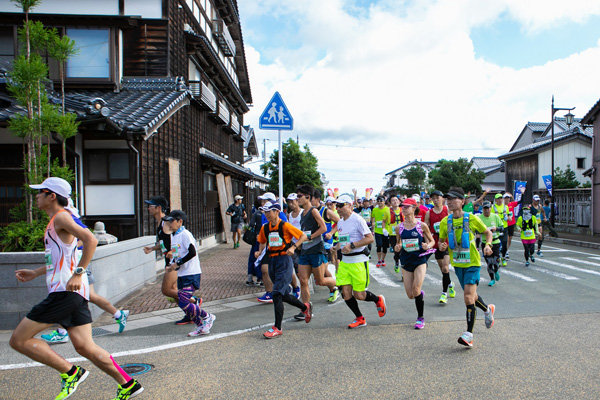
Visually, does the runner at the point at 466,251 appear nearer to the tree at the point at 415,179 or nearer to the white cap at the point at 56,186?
the white cap at the point at 56,186

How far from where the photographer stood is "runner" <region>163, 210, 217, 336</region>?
568 centimetres

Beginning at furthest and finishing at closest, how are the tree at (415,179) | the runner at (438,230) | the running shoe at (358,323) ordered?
the tree at (415,179) → the runner at (438,230) → the running shoe at (358,323)

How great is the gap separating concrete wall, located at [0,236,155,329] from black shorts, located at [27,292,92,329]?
2.80 meters

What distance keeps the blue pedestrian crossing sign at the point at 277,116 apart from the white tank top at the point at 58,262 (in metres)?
6.12

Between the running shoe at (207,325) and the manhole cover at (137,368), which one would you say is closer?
the manhole cover at (137,368)

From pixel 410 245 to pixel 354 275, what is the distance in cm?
95

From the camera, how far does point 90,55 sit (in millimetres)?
12578

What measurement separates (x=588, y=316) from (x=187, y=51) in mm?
14266

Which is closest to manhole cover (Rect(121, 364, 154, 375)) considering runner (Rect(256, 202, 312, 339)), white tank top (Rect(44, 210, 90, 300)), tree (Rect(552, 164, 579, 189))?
white tank top (Rect(44, 210, 90, 300))

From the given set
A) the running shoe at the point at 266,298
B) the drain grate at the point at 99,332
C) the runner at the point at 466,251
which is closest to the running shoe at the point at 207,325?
the drain grate at the point at 99,332

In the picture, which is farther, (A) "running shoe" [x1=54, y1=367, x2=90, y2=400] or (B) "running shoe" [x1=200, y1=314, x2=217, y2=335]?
(B) "running shoe" [x1=200, y1=314, x2=217, y2=335]

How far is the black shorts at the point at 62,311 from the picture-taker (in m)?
3.54

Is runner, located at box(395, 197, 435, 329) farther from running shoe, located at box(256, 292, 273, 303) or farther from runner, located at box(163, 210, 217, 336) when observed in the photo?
runner, located at box(163, 210, 217, 336)

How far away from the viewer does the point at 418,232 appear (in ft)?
20.6
